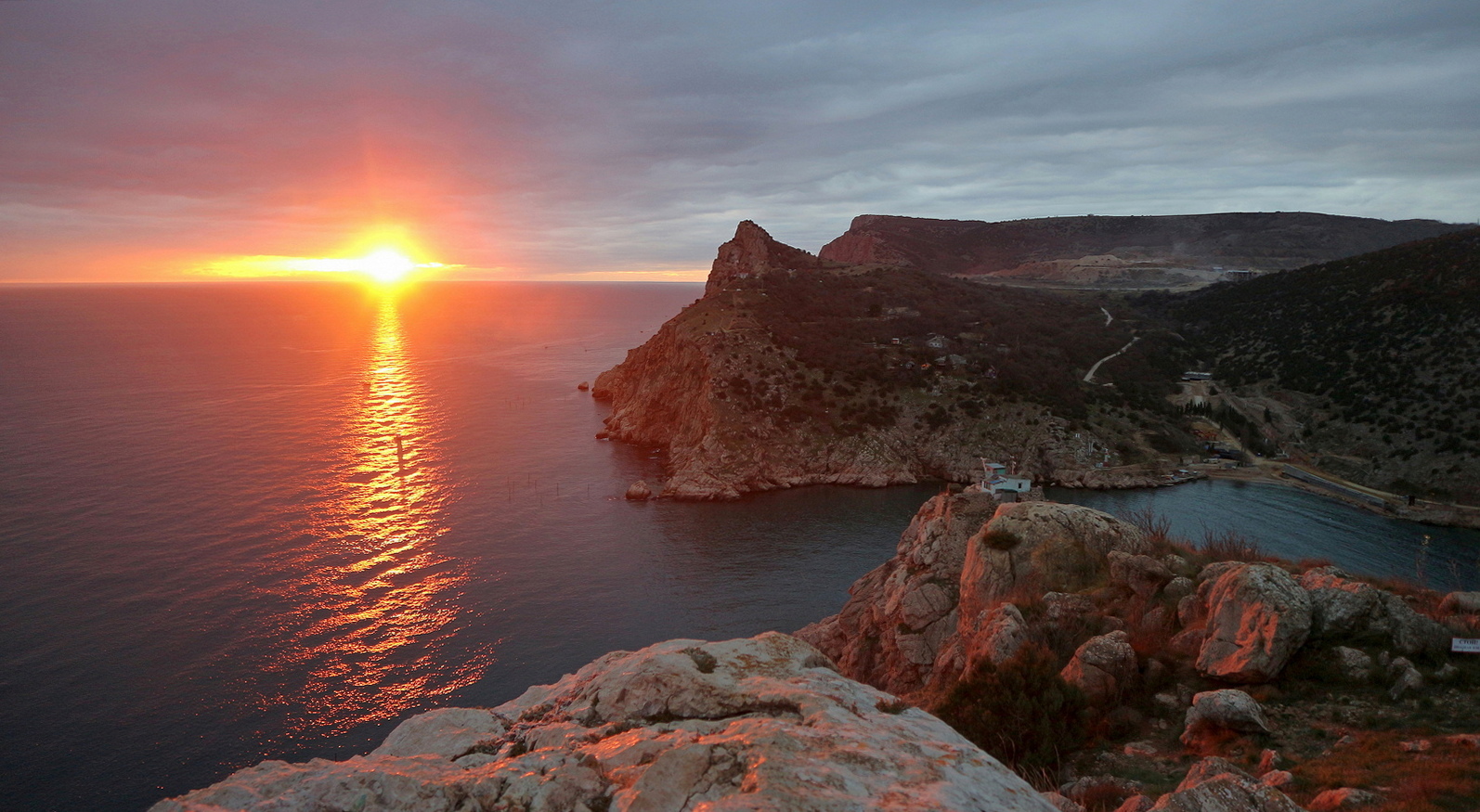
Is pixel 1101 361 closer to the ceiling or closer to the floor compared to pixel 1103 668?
closer to the ceiling

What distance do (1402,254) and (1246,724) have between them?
116868 millimetres

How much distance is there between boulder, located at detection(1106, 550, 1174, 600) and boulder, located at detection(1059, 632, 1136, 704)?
9.99 ft

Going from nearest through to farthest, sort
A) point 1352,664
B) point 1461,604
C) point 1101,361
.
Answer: point 1352,664 < point 1461,604 < point 1101,361

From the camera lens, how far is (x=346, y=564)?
5062cm

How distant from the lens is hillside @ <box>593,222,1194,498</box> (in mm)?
71938

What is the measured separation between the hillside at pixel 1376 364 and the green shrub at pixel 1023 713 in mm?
66003

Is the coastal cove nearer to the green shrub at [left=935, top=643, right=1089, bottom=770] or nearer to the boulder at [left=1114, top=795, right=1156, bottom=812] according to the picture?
the green shrub at [left=935, top=643, right=1089, bottom=770]

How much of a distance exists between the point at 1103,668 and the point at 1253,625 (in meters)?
3.11

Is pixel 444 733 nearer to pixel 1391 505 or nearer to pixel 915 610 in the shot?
pixel 915 610

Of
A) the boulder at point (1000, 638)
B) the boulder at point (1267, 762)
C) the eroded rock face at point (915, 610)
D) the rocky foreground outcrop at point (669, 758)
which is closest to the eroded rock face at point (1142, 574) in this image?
the boulder at point (1000, 638)

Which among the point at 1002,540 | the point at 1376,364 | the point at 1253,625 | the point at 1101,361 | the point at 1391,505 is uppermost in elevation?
the point at 1376,364

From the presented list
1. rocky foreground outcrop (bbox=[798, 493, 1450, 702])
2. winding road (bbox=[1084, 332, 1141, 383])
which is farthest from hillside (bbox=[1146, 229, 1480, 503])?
rocky foreground outcrop (bbox=[798, 493, 1450, 702])

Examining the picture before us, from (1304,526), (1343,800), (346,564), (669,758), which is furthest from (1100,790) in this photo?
(1304,526)

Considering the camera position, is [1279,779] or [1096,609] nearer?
[1279,779]
